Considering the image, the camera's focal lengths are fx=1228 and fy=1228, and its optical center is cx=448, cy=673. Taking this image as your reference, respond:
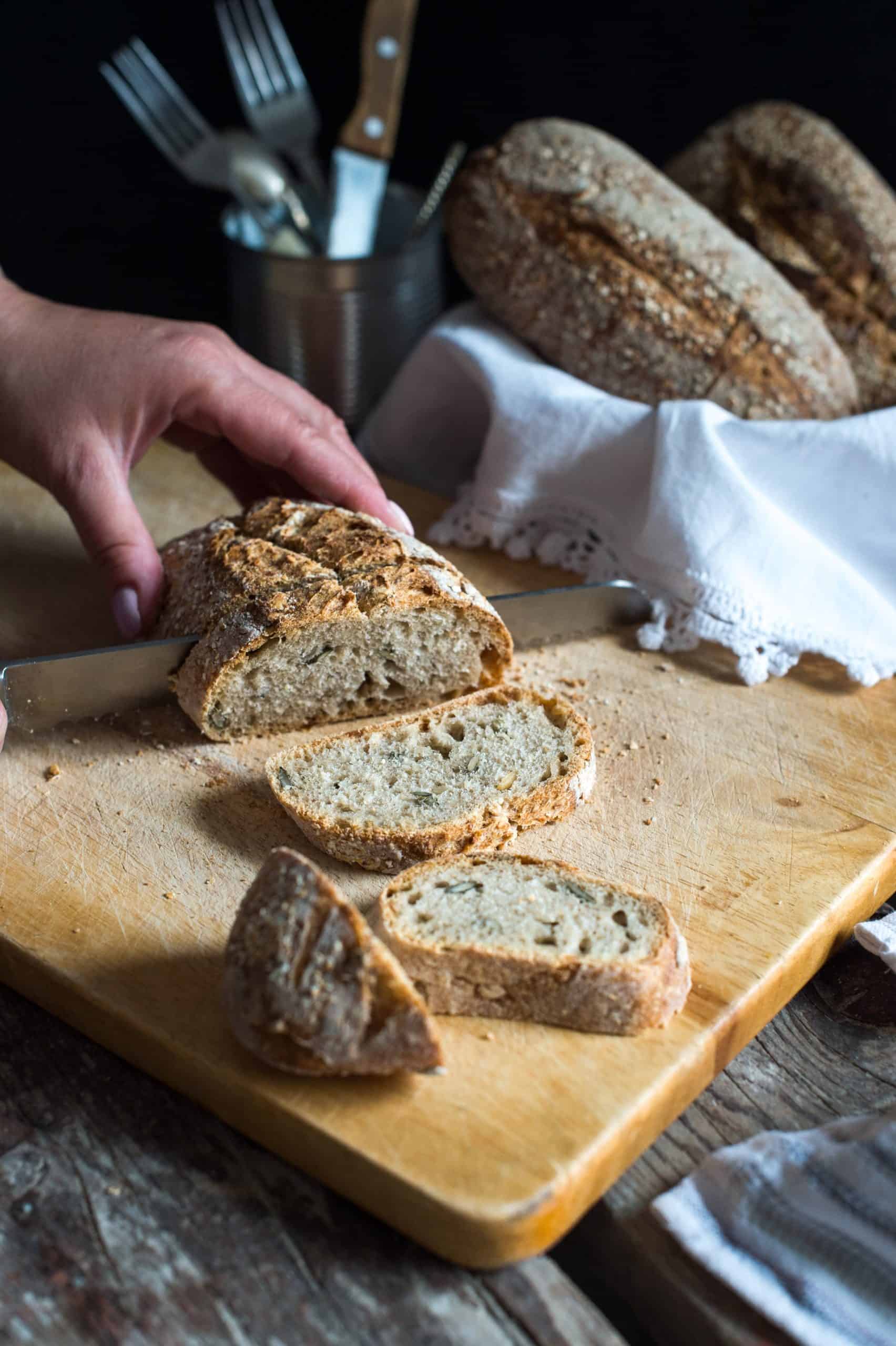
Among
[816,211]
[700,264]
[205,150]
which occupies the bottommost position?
[205,150]

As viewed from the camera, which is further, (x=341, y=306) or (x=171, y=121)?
(x=171, y=121)

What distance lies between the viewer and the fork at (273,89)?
4426mm

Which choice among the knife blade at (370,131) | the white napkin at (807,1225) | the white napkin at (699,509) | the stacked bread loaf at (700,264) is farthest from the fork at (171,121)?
the white napkin at (807,1225)

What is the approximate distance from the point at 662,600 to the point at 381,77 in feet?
7.09

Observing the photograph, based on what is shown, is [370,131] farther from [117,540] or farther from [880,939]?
[880,939]

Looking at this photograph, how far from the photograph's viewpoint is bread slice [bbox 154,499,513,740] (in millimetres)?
2658

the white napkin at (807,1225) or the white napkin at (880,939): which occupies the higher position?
the white napkin at (880,939)

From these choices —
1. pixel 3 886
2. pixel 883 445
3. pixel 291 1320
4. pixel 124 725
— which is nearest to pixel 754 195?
pixel 883 445

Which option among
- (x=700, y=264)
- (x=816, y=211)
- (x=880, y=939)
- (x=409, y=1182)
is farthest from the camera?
(x=816, y=211)

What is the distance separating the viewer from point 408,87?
5.04 metres

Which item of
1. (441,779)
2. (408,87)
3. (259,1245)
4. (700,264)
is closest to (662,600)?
(441,779)

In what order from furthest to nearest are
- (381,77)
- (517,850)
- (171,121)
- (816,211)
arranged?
1. (171,121)
2. (381,77)
3. (816,211)
4. (517,850)

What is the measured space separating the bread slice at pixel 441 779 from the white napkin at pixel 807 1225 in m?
0.77

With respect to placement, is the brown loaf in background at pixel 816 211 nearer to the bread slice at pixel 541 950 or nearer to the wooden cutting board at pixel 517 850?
the wooden cutting board at pixel 517 850
